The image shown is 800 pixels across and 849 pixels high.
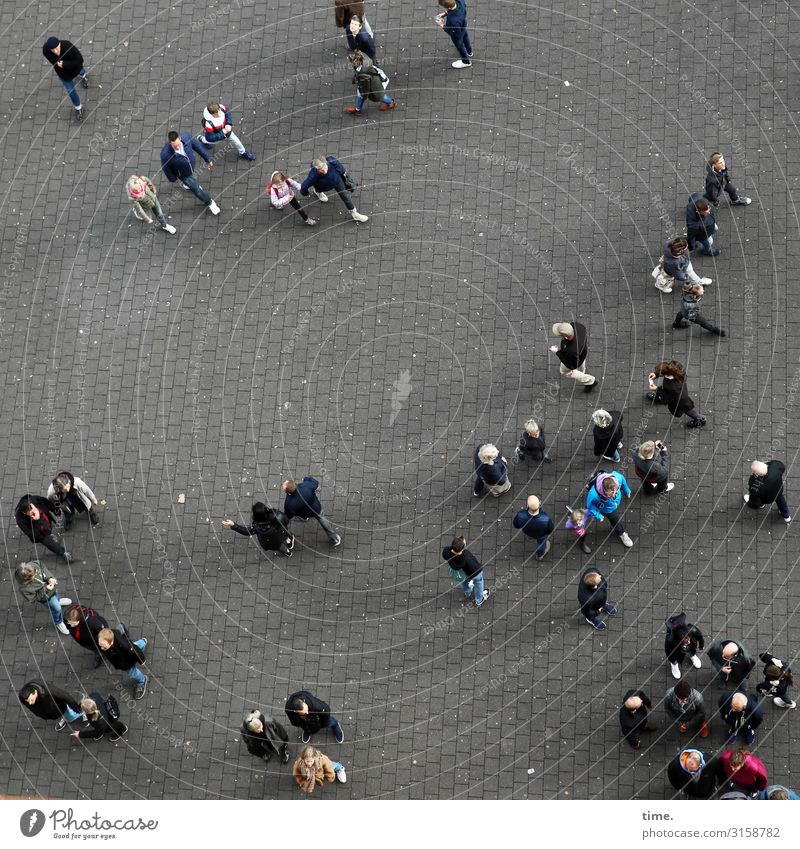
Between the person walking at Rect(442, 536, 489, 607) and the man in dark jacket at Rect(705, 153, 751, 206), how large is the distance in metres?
8.57

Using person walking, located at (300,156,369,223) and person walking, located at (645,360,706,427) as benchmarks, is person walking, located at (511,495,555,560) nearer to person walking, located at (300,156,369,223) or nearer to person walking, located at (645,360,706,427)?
person walking, located at (645,360,706,427)

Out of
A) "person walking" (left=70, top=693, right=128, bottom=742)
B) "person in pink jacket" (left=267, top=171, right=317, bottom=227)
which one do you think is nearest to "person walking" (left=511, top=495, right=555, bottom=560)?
"person walking" (left=70, top=693, right=128, bottom=742)

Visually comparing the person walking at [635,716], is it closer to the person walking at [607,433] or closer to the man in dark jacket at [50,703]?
the person walking at [607,433]

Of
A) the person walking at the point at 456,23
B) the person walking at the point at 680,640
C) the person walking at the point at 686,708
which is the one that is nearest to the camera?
the person walking at the point at 686,708

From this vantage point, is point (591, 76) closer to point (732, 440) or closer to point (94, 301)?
point (732, 440)

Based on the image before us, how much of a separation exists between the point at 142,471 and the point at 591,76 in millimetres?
12868

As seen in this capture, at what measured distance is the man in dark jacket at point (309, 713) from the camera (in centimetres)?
2142

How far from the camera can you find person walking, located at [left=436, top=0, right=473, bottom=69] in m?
27.2

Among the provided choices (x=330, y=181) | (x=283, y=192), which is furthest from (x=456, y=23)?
(x=283, y=192)

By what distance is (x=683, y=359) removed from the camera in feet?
82.7

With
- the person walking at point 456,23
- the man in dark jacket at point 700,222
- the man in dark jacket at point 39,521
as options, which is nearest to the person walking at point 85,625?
the man in dark jacket at point 39,521

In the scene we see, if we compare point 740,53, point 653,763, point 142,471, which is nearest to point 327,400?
point 142,471

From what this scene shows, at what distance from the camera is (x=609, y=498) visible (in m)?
22.9

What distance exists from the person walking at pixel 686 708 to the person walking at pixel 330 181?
11.7 m
